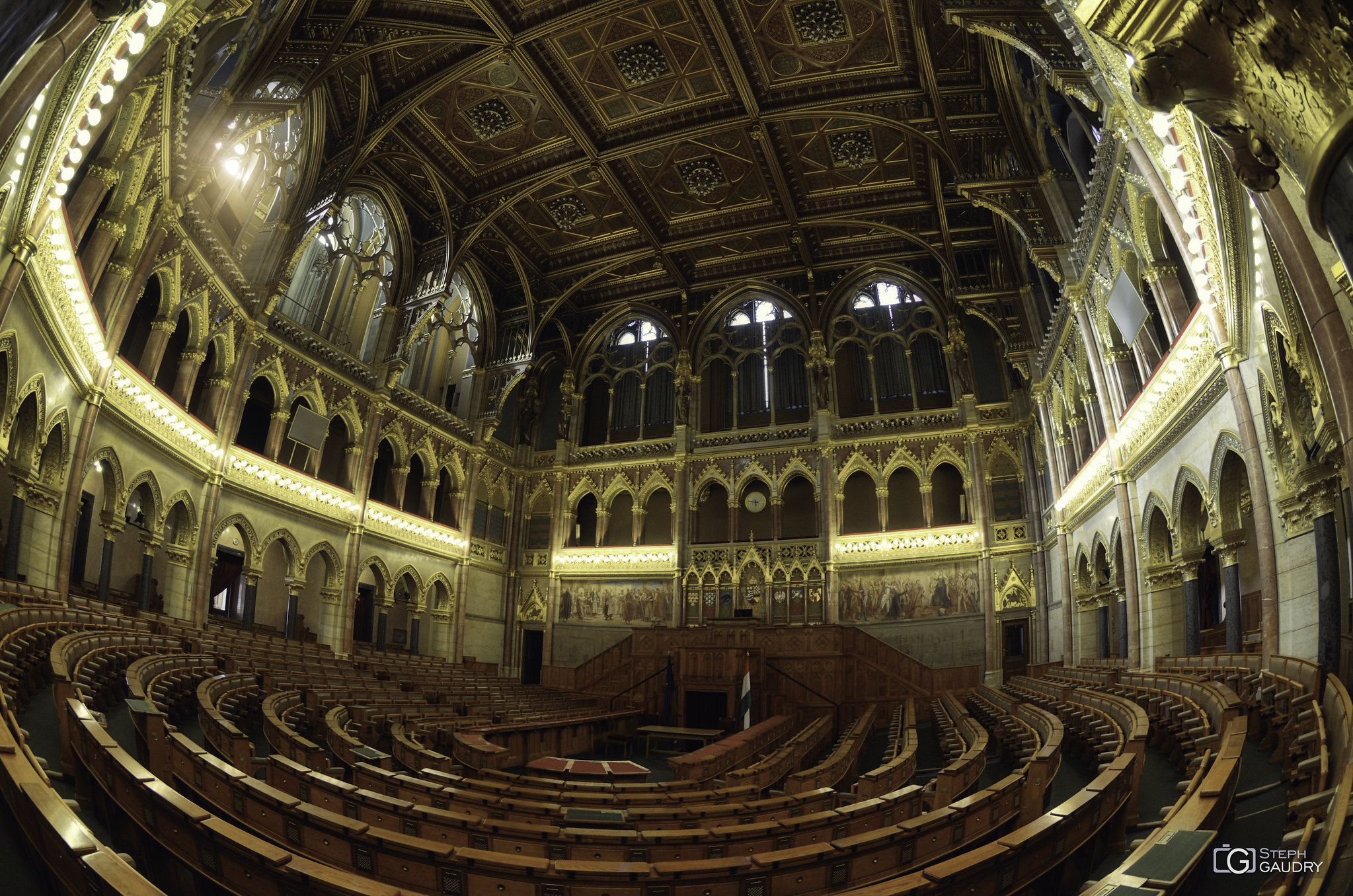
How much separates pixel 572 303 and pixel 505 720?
20168 mm

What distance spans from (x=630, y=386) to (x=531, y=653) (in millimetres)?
11390

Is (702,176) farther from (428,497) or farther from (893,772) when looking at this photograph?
(893,772)

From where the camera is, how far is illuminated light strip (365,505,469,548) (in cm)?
2355

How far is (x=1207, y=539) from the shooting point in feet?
41.2

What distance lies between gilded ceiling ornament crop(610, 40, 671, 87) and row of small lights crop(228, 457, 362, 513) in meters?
14.5

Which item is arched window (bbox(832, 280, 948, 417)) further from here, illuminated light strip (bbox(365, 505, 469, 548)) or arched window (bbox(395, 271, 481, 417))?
illuminated light strip (bbox(365, 505, 469, 548))

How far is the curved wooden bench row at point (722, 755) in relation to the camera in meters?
10.3

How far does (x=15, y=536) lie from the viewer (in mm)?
12359

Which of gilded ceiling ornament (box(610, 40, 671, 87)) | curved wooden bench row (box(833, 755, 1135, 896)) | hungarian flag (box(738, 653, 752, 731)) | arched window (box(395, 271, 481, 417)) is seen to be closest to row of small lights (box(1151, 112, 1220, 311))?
curved wooden bench row (box(833, 755, 1135, 896))

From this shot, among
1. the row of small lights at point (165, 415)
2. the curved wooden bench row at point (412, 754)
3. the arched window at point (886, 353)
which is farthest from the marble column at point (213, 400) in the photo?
the arched window at point (886, 353)

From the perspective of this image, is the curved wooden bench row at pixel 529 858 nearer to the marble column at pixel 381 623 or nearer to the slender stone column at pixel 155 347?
the slender stone column at pixel 155 347

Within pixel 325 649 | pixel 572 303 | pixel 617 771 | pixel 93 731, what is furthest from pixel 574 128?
pixel 93 731

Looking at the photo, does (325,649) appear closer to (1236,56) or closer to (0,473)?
(0,473)

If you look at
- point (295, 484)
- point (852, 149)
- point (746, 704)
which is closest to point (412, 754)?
point (746, 704)
